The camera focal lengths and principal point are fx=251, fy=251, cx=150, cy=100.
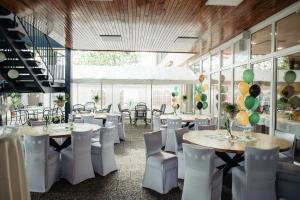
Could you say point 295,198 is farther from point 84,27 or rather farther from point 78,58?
point 78,58

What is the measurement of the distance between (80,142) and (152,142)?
1219 millimetres

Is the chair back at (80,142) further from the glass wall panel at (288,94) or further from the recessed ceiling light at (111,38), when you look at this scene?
the glass wall panel at (288,94)

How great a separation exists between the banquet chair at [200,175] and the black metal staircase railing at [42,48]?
4823mm

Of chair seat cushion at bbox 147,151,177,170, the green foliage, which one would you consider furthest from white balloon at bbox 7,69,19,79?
the green foliage

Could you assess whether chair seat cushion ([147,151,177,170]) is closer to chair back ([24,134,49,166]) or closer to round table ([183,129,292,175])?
round table ([183,129,292,175])

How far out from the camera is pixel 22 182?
162 centimetres

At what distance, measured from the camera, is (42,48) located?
336 inches

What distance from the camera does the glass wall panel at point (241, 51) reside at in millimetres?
6506

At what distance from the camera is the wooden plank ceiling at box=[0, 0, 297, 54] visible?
4.66 metres

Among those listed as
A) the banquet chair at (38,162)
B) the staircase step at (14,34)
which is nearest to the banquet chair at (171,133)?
the banquet chair at (38,162)

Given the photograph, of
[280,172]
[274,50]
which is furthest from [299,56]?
[280,172]

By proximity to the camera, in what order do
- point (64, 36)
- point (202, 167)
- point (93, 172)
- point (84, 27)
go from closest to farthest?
1. point (202, 167)
2. point (93, 172)
3. point (84, 27)
4. point (64, 36)

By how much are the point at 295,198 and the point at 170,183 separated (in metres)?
1.68

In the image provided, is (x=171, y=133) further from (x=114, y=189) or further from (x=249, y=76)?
(x=114, y=189)
